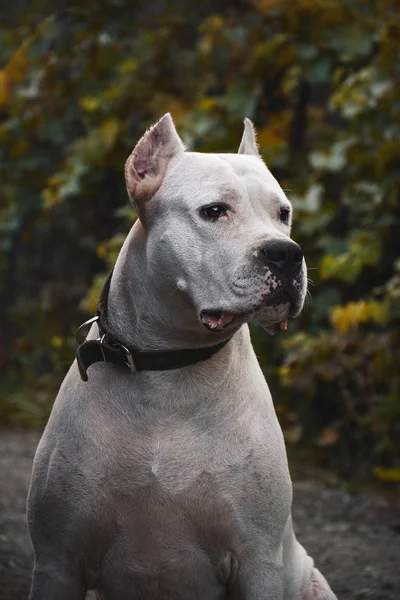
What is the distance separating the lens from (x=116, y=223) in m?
7.71

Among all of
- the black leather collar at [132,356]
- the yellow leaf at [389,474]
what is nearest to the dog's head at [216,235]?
the black leather collar at [132,356]

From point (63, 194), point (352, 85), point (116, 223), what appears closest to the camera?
point (352, 85)

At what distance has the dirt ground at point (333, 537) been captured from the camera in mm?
4117

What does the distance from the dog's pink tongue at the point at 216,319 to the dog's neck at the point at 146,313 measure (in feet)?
0.35

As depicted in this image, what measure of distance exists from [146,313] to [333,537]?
7.87ft

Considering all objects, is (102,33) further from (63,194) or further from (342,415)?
(342,415)

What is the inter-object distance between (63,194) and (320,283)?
6.47 feet

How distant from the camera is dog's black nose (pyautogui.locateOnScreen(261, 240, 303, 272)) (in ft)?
8.73

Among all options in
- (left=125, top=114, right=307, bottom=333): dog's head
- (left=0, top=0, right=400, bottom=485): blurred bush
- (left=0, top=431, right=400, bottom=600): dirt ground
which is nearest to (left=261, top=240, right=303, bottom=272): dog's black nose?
(left=125, top=114, right=307, bottom=333): dog's head

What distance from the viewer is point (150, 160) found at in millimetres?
2957

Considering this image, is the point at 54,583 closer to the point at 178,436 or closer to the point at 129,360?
the point at 178,436

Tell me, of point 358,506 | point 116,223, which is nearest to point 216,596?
point 358,506

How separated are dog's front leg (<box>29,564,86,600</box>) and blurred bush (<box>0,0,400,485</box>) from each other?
258cm

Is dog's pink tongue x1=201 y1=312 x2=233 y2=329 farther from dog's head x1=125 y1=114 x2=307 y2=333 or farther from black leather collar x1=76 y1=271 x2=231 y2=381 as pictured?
black leather collar x1=76 y1=271 x2=231 y2=381
